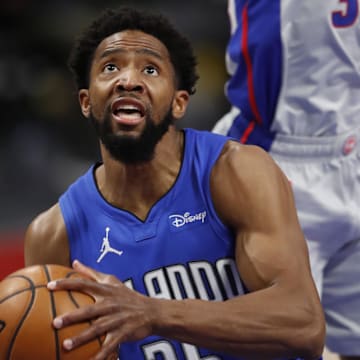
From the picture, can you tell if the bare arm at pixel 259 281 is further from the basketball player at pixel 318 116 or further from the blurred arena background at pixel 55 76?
the blurred arena background at pixel 55 76

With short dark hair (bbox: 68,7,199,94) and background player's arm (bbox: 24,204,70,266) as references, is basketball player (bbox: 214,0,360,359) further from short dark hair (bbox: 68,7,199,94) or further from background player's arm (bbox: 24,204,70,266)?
background player's arm (bbox: 24,204,70,266)

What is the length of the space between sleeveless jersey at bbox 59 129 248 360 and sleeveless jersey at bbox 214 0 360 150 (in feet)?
1.79

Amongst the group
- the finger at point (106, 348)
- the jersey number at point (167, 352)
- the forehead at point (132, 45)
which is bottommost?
the jersey number at point (167, 352)

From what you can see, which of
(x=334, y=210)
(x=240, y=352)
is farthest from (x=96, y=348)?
(x=334, y=210)

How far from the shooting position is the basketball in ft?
6.48

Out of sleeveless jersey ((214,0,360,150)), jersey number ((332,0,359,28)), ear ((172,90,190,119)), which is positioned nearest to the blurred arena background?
sleeveless jersey ((214,0,360,150))

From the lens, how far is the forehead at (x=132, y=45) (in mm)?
2557

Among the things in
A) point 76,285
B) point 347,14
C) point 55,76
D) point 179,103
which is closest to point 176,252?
point 179,103

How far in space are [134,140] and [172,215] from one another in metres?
0.24

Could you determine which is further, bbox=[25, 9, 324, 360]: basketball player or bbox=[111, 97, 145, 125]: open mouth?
bbox=[111, 97, 145, 125]: open mouth

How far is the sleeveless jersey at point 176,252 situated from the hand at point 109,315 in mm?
465

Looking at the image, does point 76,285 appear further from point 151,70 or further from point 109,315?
point 151,70

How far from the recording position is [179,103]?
2.65 meters

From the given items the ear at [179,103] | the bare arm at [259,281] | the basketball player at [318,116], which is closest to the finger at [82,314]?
the bare arm at [259,281]
